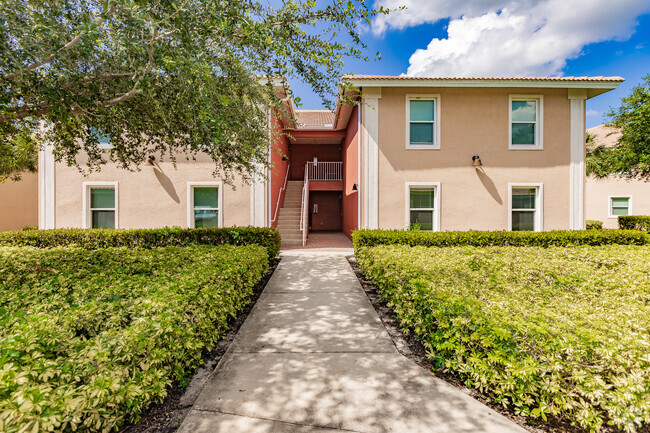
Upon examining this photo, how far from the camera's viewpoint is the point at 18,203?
557 inches

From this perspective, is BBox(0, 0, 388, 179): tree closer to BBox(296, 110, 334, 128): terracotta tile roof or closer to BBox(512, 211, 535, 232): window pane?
BBox(512, 211, 535, 232): window pane

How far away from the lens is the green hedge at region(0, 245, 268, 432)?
4.43 feet

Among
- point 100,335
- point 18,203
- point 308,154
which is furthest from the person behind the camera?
point 308,154

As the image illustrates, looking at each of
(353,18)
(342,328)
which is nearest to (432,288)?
(342,328)

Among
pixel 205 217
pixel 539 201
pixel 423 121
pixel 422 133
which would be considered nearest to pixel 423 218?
pixel 422 133

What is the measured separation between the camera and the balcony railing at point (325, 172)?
1478 centimetres

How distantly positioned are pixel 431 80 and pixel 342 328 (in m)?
8.21

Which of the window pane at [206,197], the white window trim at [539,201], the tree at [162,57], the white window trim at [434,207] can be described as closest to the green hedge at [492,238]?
the white window trim at [539,201]

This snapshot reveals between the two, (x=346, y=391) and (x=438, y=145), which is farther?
(x=438, y=145)

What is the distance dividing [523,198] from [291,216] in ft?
28.0

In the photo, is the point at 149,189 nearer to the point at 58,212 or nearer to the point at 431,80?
the point at 58,212

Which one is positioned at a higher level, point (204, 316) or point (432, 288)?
point (432, 288)

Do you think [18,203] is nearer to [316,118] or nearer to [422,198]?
[316,118]

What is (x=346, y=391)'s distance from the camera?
7.79ft
